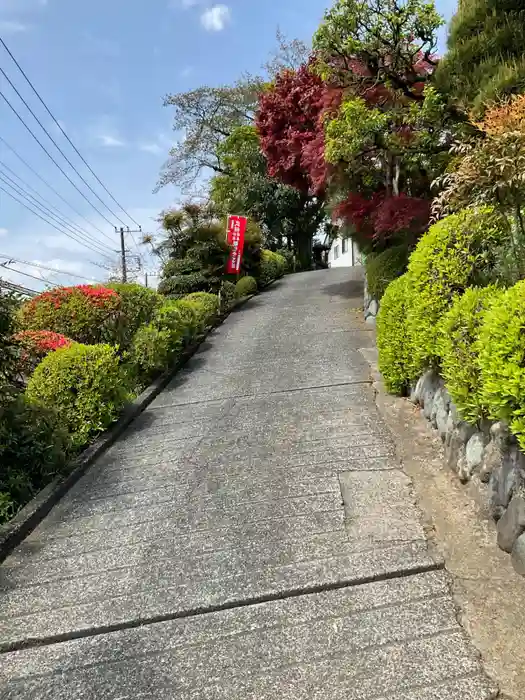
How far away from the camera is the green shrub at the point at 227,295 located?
13173mm

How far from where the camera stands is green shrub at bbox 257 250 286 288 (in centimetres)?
1777

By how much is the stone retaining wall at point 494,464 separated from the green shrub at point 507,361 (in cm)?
27

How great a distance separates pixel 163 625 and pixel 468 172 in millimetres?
4012

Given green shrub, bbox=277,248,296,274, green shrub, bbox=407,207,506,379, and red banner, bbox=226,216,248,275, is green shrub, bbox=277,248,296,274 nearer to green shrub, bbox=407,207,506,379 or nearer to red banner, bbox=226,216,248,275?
red banner, bbox=226,216,248,275

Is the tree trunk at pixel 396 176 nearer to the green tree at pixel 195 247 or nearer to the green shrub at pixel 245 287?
the green tree at pixel 195 247

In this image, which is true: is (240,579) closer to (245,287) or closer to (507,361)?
(507,361)

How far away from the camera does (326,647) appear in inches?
93.0

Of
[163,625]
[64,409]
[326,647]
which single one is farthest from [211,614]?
[64,409]

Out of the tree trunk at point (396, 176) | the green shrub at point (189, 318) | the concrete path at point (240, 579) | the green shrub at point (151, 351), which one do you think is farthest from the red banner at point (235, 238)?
the concrete path at point (240, 579)

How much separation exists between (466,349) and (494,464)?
773 millimetres

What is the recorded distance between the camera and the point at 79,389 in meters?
5.27

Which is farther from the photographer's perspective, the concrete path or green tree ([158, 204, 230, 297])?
green tree ([158, 204, 230, 297])

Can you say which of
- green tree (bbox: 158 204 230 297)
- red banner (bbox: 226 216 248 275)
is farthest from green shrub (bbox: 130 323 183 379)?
red banner (bbox: 226 216 248 275)

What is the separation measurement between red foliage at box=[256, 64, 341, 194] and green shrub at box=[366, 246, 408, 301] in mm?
2999
